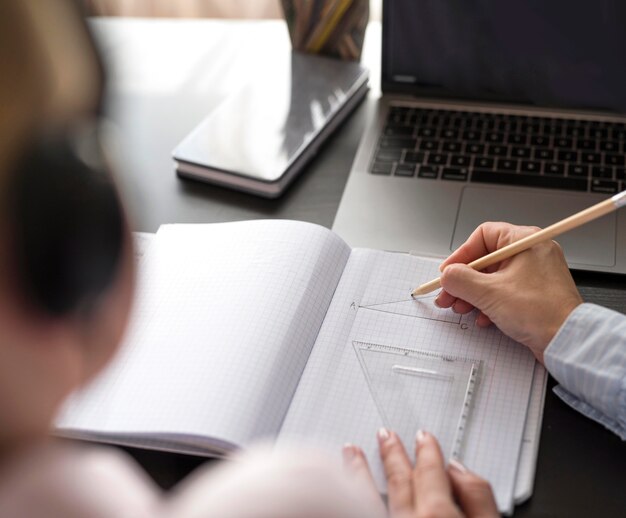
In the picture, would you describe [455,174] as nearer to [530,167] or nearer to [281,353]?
[530,167]

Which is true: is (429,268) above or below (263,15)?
above

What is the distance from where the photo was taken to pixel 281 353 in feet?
2.30

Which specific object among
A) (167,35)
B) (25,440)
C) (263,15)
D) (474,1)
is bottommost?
(263,15)

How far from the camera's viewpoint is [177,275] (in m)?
0.80

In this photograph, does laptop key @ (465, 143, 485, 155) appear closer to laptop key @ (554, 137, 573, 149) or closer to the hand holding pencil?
laptop key @ (554, 137, 573, 149)

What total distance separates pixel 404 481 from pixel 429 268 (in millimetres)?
265

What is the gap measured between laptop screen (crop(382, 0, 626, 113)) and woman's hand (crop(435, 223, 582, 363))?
340 millimetres

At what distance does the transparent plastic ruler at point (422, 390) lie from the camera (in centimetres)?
65

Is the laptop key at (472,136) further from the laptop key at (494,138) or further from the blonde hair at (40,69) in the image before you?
the blonde hair at (40,69)

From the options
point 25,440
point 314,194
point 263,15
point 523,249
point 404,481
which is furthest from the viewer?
point 263,15

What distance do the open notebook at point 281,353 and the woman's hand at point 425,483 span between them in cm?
2

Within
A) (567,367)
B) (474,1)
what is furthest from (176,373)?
(474,1)

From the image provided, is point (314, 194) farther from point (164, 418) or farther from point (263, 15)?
point (263, 15)

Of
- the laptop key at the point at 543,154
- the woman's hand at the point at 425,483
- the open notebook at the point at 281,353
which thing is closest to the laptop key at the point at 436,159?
the laptop key at the point at 543,154
